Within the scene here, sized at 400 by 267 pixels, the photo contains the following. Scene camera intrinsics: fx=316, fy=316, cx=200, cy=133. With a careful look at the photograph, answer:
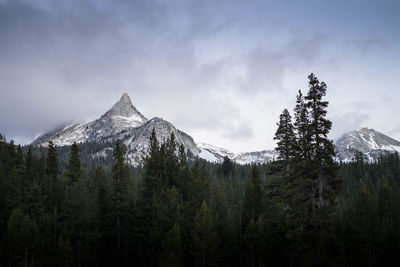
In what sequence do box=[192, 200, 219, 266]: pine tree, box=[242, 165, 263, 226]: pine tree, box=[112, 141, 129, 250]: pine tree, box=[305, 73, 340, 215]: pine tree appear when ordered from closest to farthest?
box=[305, 73, 340, 215]: pine tree < box=[192, 200, 219, 266]: pine tree < box=[242, 165, 263, 226]: pine tree < box=[112, 141, 129, 250]: pine tree

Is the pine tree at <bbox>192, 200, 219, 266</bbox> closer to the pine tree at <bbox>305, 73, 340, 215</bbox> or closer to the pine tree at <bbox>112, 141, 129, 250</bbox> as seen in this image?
the pine tree at <bbox>112, 141, 129, 250</bbox>

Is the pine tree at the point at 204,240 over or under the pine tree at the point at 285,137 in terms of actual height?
under

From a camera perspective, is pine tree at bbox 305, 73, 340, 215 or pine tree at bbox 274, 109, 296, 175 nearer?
pine tree at bbox 305, 73, 340, 215

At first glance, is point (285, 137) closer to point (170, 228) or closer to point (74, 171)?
point (170, 228)

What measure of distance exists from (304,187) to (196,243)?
18.2 m

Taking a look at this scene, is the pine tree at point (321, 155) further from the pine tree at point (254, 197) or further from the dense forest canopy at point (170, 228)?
the pine tree at point (254, 197)

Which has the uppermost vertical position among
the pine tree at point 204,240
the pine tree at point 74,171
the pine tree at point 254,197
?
the pine tree at point 74,171

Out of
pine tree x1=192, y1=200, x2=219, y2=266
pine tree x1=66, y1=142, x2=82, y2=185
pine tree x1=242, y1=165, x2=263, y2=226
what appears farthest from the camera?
pine tree x1=66, y1=142, x2=82, y2=185

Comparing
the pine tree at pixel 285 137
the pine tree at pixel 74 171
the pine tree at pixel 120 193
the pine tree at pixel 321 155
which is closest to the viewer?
the pine tree at pixel 321 155

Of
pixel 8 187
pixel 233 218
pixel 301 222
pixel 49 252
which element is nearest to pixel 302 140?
pixel 301 222

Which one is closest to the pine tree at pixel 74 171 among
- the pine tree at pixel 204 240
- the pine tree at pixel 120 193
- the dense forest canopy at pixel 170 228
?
the dense forest canopy at pixel 170 228

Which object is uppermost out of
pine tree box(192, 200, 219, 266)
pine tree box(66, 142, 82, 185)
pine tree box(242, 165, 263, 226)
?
pine tree box(66, 142, 82, 185)

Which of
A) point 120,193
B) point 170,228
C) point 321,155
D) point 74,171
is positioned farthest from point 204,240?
point 74,171

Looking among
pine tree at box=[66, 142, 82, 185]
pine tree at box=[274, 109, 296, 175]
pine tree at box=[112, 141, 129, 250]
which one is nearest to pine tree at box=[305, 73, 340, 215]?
pine tree at box=[274, 109, 296, 175]
